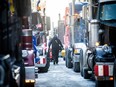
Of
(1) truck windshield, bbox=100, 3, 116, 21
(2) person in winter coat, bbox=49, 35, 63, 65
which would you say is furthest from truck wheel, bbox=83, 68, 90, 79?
(2) person in winter coat, bbox=49, 35, 63, 65

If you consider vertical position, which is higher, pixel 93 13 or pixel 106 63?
pixel 93 13

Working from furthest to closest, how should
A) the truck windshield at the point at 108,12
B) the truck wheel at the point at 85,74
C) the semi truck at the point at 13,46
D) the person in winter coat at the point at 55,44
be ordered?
1. the person in winter coat at the point at 55,44
2. the truck wheel at the point at 85,74
3. the truck windshield at the point at 108,12
4. the semi truck at the point at 13,46

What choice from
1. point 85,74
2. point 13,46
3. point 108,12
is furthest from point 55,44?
point 13,46

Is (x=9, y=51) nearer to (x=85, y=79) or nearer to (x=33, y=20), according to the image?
(x=33, y=20)

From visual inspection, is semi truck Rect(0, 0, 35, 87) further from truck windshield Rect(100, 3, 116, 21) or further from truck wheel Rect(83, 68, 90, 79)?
truck wheel Rect(83, 68, 90, 79)

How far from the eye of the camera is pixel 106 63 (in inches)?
388

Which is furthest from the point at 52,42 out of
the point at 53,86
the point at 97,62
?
the point at 97,62

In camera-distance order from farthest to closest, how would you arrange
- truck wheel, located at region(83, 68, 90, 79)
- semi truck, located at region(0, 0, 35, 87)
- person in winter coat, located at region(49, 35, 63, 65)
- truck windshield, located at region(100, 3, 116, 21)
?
1. person in winter coat, located at region(49, 35, 63, 65)
2. truck wheel, located at region(83, 68, 90, 79)
3. truck windshield, located at region(100, 3, 116, 21)
4. semi truck, located at region(0, 0, 35, 87)

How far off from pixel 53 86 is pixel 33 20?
85.3 inches

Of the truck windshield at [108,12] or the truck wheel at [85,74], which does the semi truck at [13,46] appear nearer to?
the truck windshield at [108,12]

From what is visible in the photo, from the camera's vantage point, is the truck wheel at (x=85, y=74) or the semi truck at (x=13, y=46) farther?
the truck wheel at (x=85, y=74)

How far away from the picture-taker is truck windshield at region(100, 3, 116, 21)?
33.1 ft

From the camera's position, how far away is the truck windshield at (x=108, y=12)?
397 inches

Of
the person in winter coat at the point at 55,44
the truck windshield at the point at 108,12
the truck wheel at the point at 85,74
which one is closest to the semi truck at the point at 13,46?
the truck windshield at the point at 108,12
